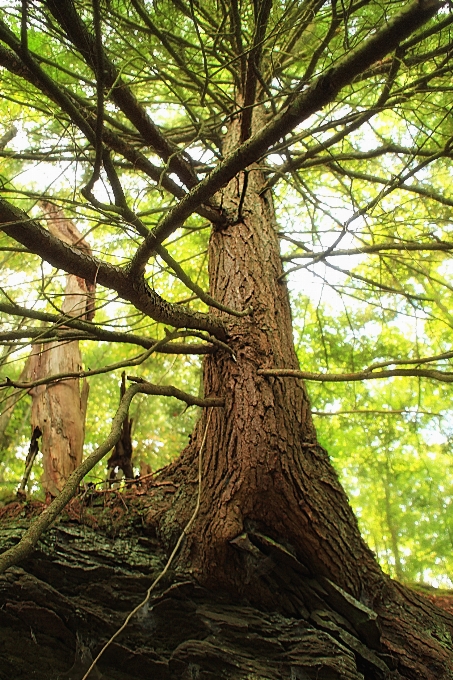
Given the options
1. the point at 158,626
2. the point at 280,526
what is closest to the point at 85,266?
the point at 280,526

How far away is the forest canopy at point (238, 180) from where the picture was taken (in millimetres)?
1521

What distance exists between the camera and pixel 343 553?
1952mm

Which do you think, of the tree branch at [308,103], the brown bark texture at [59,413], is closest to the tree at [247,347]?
the tree branch at [308,103]

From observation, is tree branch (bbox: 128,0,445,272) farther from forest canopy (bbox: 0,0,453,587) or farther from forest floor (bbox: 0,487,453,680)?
forest floor (bbox: 0,487,453,680)

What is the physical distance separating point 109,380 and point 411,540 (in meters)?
5.91

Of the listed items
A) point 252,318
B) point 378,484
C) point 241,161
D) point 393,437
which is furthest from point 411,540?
point 241,161

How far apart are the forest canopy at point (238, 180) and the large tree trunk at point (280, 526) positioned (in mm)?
389

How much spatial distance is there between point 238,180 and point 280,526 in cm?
234

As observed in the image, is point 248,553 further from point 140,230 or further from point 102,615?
point 140,230

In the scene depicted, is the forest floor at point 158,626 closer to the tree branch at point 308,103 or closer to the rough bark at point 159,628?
the rough bark at point 159,628

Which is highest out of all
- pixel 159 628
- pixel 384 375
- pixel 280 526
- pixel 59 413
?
pixel 59 413

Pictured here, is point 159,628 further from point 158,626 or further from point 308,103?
point 308,103

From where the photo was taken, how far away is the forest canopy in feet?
4.99

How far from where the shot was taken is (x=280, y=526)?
6.35ft
